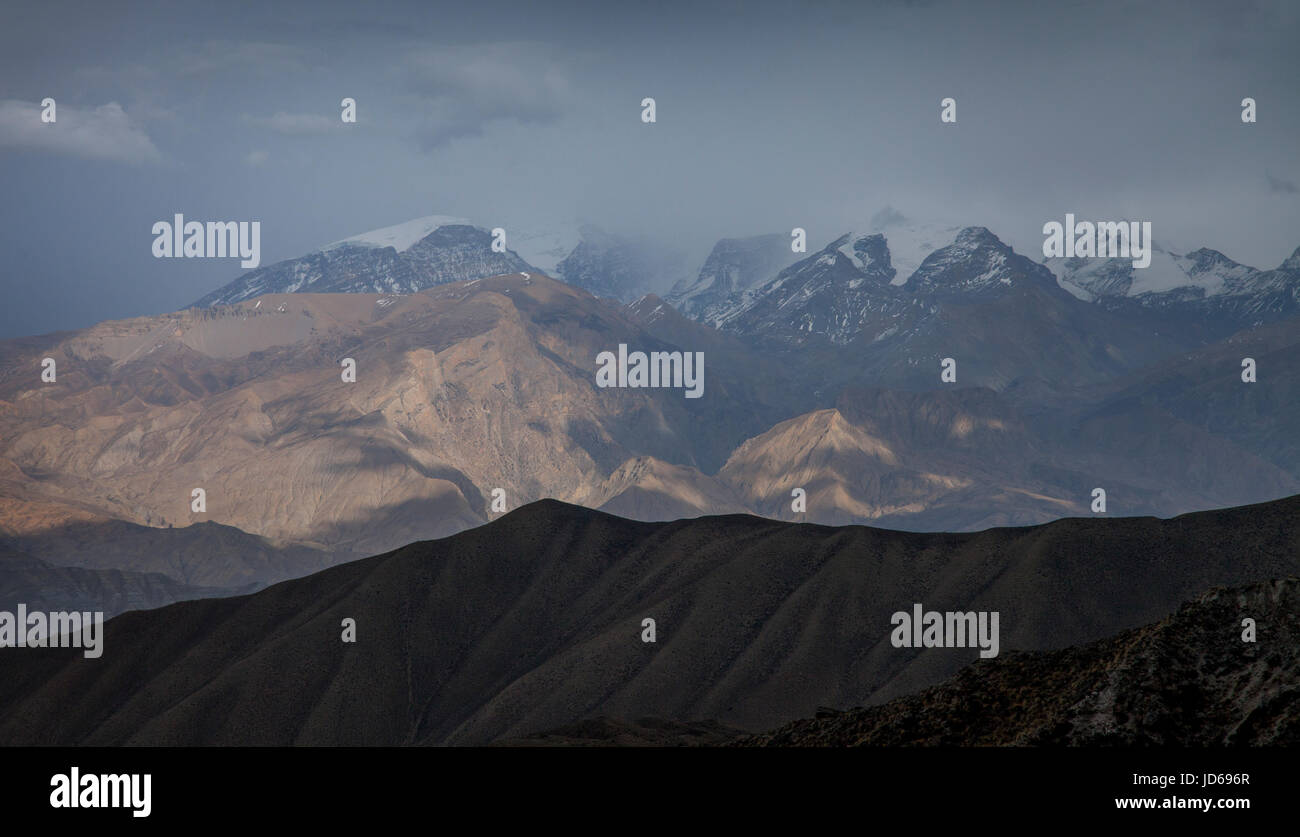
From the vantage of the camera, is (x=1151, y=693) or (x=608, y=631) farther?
(x=608, y=631)

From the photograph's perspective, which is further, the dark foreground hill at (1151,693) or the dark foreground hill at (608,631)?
the dark foreground hill at (608,631)

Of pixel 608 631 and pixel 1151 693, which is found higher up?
pixel 1151 693

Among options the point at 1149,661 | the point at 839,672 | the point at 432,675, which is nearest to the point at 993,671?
the point at 1149,661

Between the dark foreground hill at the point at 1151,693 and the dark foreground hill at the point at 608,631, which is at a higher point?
the dark foreground hill at the point at 1151,693
